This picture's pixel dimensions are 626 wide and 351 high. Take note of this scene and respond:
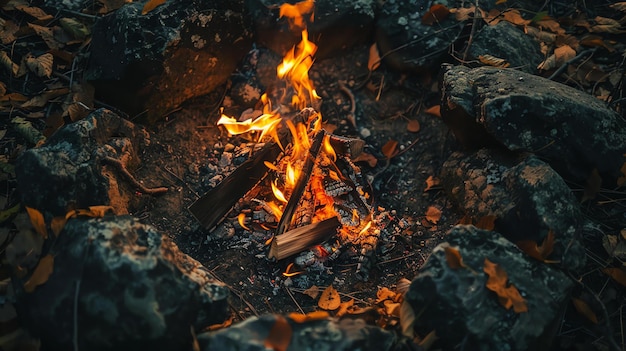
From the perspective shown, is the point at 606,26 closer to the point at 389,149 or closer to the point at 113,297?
the point at 389,149

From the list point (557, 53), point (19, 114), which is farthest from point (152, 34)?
point (557, 53)

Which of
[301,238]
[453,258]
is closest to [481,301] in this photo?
[453,258]

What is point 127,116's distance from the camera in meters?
3.54

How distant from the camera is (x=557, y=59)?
3.86 m

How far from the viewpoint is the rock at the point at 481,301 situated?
238cm

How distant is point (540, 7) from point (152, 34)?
3196 mm

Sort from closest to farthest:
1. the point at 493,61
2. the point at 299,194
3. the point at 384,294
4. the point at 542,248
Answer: the point at 542,248
the point at 384,294
the point at 299,194
the point at 493,61

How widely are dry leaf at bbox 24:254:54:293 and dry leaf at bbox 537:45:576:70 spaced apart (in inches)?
138

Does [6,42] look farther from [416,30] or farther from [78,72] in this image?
[416,30]

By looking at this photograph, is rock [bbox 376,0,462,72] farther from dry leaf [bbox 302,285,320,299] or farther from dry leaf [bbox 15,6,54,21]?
dry leaf [bbox 15,6,54,21]

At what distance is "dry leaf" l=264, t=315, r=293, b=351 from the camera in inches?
85.5

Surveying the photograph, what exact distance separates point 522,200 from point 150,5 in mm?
2674

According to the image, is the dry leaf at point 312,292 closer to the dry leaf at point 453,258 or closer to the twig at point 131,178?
the dry leaf at point 453,258

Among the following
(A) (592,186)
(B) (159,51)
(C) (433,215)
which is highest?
(B) (159,51)
